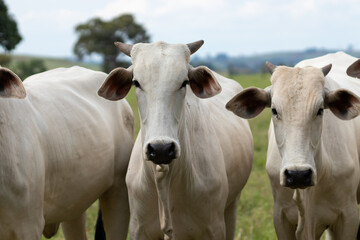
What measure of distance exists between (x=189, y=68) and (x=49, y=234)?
2386 millimetres

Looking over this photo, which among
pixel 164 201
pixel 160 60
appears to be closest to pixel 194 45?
pixel 160 60

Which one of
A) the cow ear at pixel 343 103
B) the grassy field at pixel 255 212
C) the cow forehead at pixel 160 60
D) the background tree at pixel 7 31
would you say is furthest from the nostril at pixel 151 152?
the background tree at pixel 7 31

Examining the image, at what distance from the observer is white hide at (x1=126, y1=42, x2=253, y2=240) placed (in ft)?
16.7

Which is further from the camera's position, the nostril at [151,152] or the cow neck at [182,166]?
the cow neck at [182,166]

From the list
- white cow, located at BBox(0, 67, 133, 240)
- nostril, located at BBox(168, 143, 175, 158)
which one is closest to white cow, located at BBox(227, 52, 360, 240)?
nostril, located at BBox(168, 143, 175, 158)

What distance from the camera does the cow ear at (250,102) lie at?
18.1ft

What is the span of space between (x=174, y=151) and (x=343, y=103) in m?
1.38

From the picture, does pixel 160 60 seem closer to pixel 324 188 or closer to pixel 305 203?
pixel 305 203

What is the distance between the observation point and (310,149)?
16.8 ft

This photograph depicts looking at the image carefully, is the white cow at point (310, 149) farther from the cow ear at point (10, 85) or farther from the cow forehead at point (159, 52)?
the cow ear at point (10, 85)

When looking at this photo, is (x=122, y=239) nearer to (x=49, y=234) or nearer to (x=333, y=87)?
(x=49, y=234)

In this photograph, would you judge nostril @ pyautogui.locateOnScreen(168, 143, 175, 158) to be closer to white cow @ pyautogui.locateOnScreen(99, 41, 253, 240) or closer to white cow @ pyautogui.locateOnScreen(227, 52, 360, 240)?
white cow @ pyautogui.locateOnScreen(99, 41, 253, 240)

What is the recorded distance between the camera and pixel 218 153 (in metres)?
5.92

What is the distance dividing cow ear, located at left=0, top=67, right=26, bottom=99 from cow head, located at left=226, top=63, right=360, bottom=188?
1549mm
